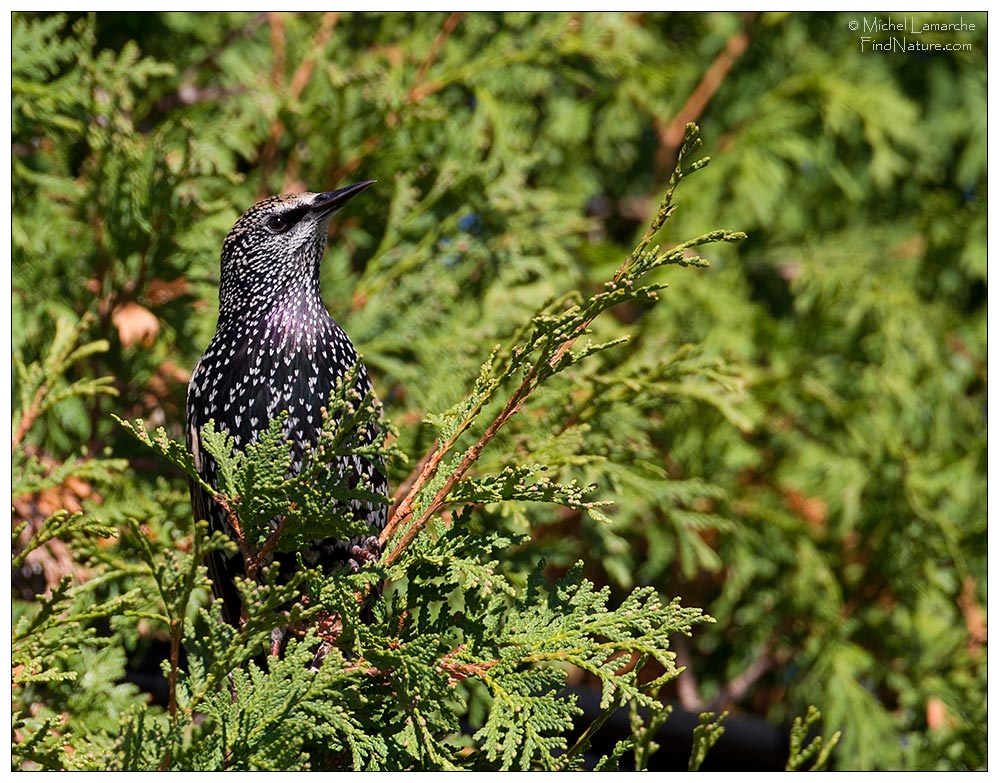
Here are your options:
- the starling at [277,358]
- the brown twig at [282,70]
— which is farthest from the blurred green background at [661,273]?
the starling at [277,358]

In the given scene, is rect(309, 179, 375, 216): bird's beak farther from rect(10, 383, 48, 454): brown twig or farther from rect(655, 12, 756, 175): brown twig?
rect(655, 12, 756, 175): brown twig

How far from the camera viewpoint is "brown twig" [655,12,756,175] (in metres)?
4.31

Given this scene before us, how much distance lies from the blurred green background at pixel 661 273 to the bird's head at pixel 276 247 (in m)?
0.48

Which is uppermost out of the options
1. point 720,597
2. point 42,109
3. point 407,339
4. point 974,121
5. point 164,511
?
point 974,121

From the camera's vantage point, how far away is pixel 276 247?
235cm

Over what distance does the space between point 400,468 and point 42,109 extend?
4.56ft

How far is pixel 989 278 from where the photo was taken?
13.0ft

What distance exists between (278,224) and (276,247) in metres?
0.06

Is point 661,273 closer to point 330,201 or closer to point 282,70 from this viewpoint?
point 282,70

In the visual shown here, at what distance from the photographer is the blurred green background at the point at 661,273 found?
290cm

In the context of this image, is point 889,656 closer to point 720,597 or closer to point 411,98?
point 720,597

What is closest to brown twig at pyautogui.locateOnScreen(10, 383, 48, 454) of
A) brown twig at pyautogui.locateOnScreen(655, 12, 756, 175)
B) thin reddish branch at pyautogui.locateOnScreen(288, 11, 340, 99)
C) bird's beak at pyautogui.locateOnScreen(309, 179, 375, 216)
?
bird's beak at pyautogui.locateOnScreen(309, 179, 375, 216)

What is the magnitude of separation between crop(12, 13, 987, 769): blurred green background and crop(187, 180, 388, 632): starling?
392 mm

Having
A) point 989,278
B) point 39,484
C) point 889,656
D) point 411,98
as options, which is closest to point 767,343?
point 989,278
